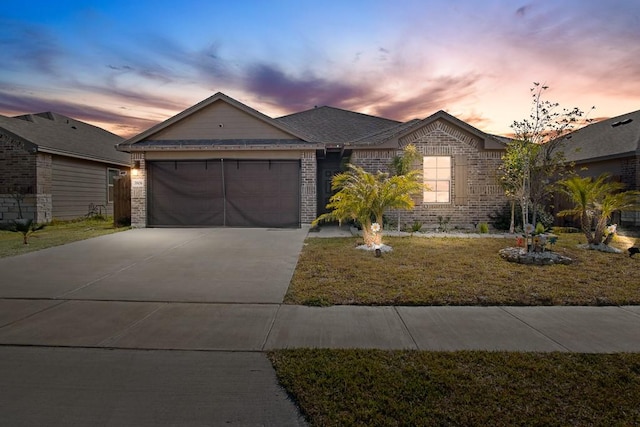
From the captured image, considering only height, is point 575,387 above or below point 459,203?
below

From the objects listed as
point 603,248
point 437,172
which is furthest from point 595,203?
point 437,172

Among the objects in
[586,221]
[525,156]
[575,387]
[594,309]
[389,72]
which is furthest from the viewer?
[389,72]

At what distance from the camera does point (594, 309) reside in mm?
4793

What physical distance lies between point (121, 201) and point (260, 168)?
5906 mm

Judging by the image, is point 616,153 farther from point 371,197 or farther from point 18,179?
point 18,179

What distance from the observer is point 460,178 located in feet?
43.7

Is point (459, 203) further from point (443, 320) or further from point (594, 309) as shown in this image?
point (443, 320)

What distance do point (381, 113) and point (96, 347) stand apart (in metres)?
19.6

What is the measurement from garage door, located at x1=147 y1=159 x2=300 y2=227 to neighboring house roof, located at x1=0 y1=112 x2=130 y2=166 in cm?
562

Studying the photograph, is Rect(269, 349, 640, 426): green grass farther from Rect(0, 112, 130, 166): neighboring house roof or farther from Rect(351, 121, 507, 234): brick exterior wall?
Rect(0, 112, 130, 166): neighboring house roof

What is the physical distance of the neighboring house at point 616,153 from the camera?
516 inches

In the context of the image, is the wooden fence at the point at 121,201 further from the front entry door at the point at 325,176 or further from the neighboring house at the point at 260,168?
the front entry door at the point at 325,176

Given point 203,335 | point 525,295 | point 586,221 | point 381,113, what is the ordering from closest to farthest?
1. point 203,335
2. point 525,295
3. point 586,221
4. point 381,113

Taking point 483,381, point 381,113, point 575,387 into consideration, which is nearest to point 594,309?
point 575,387
